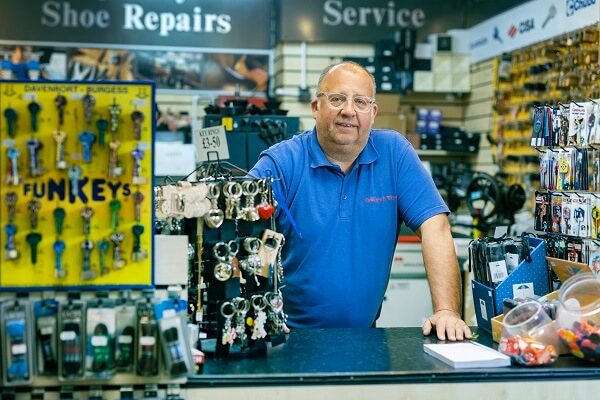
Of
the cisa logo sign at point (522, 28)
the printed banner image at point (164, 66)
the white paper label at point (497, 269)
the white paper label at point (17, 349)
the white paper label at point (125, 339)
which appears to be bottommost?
the white paper label at point (17, 349)

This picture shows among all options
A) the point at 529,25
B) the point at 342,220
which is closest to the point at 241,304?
the point at 342,220

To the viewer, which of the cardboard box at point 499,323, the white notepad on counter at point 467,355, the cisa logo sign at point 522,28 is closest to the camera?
the white notepad on counter at point 467,355

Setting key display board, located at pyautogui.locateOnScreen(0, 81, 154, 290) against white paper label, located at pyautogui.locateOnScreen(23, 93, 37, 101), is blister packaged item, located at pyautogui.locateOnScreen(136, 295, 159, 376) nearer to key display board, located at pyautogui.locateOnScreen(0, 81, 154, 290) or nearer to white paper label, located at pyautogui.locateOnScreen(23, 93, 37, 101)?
key display board, located at pyautogui.locateOnScreen(0, 81, 154, 290)

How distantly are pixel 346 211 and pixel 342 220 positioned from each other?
1.6 inches

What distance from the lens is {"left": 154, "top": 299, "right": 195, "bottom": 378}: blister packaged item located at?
6.30ft

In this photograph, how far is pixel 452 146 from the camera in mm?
8781

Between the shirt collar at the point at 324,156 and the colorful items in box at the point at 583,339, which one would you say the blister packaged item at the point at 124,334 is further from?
the shirt collar at the point at 324,156

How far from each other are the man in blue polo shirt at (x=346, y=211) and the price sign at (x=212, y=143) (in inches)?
8.7

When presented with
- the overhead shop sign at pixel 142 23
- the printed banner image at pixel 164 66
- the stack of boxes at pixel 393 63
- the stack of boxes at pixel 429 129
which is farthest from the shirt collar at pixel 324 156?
the overhead shop sign at pixel 142 23

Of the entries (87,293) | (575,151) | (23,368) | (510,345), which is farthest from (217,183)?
(575,151)

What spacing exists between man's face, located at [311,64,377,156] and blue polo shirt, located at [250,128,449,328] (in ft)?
0.30

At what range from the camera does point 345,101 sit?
9.82 feet

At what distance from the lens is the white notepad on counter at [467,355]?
214 cm

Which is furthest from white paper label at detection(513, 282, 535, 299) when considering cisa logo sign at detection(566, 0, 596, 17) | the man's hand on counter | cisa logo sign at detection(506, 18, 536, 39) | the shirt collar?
cisa logo sign at detection(506, 18, 536, 39)
